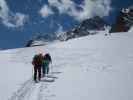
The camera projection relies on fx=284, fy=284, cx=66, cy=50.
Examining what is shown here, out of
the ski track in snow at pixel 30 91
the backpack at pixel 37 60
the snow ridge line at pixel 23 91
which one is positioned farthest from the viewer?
the backpack at pixel 37 60

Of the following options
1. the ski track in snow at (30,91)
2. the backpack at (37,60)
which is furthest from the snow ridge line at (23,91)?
the backpack at (37,60)

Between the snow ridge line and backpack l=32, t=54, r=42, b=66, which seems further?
backpack l=32, t=54, r=42, b=66

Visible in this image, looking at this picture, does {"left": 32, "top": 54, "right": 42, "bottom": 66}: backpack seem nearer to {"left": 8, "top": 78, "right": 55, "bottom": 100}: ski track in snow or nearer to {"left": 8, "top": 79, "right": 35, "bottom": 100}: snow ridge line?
{"left": 8, "top": 78, "right": 55, "bottom": 100}: ski track in snow

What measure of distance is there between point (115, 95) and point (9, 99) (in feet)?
16.3

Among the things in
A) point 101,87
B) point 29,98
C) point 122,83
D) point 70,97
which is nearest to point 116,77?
point 122,83

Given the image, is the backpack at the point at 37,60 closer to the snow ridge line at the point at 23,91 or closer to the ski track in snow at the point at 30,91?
the ski track in snow at the point at 30,91

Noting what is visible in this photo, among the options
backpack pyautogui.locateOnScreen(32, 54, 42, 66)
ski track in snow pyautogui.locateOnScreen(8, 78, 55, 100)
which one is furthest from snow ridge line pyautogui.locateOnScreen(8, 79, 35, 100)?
backpack pyautogui.locateOnScreen(32, 54, 42, 66)

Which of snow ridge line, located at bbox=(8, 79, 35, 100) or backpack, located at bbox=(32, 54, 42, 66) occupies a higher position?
backpack, located at bbox=(32, 54, 42, 66)

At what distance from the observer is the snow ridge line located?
531 inches

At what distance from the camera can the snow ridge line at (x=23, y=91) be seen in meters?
13.5

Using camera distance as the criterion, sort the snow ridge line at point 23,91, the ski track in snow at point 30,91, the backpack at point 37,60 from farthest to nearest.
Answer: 1. the backpack at point 37,60
2. the snow ridge line at point 23,91
3. the ski track in snow at point 30,91

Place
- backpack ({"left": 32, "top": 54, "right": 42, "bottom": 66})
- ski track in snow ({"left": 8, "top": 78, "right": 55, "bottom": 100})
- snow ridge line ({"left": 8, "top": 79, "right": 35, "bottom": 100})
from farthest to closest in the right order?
backpack ({"left": 32, "top": 54, "right": 42, "bottom": 66}) < snow ridge line ({"left": 8, "top": 79, "right": 35, "bottom": 100}) < ski track in snow ({"left": 8, "top": 78, "right": 55, "bottom": 100})

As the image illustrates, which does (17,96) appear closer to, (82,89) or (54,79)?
(82,89)

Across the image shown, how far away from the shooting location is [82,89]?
1477cm
